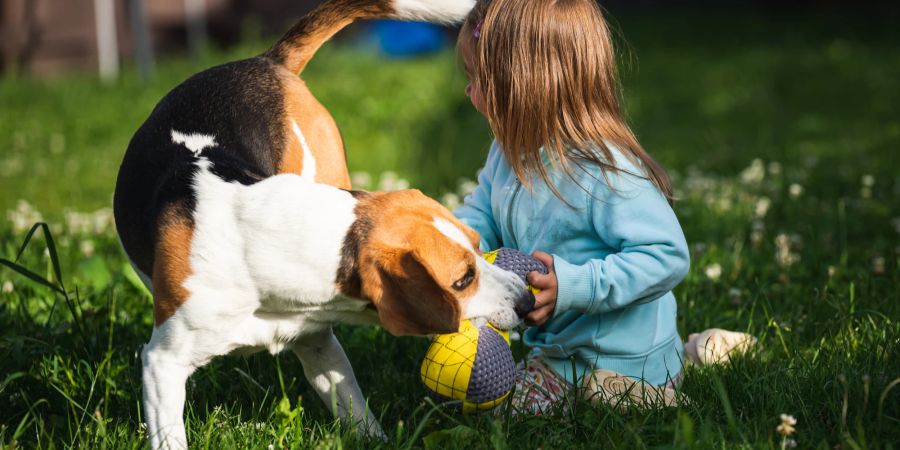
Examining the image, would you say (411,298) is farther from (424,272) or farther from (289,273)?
(289,273)

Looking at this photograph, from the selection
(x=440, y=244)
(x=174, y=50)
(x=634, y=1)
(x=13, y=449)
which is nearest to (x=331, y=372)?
(x=440, y=244)

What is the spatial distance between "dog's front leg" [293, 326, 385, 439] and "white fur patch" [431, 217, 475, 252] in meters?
0.58

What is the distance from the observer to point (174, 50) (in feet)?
47.0

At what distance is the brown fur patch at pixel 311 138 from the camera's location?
11.9 ft

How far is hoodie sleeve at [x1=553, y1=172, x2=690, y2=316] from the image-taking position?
10.1 ft

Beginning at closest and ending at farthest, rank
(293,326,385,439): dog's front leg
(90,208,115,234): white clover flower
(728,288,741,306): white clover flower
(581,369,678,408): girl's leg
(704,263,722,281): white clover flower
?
1. (581,369,678,408): girl's leg
2. (293,326,385,439): dog's front leg
3. (728,288,741,306): white clover flower
4. (704,263,722,281): white clover flower
5. (90,208,115,234): white clover flower

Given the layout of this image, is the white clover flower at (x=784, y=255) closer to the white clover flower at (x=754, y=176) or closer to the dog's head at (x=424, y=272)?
the white clover flower at (x=754, y=176)

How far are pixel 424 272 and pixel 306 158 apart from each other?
1163 millimetres

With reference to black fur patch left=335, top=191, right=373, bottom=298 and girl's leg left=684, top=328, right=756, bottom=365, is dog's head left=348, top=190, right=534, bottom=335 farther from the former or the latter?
girl's leg left=684, top=328, right=756, bottom=365

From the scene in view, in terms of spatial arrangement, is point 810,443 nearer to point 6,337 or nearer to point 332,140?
point 332,140

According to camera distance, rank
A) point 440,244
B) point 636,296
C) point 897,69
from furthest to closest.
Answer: point 897,69 → point 636,296 → point 440,244

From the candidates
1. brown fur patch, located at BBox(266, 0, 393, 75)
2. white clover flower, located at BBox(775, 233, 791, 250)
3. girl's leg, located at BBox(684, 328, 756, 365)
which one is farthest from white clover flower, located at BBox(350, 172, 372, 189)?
girl's leg, located at BBox(684, 328, 756, 365)

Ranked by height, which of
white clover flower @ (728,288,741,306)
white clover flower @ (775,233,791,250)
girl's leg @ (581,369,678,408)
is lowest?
white clover flower @ (728,288,741,306)

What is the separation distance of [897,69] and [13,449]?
9442mm
